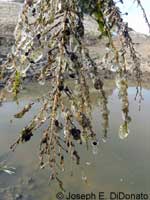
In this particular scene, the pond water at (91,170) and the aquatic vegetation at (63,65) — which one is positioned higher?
the aquatic vegetation at (63,65)

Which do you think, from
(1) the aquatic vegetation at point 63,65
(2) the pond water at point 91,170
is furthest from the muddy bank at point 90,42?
(1) the aquatic vegetation at point 63,65

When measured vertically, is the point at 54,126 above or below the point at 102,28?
below

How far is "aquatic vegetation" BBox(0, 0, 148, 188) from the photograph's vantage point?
134cm

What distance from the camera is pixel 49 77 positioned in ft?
4.58

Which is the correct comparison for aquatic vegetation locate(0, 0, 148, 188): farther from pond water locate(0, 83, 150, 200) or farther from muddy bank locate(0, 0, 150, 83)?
muddy bank locate(0, 0, 150, 83)

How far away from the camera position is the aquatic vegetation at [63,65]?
4.39 ft

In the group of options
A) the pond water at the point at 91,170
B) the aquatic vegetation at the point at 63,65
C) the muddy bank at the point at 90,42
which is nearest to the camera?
the aquatic vegetation at the point at 63,65

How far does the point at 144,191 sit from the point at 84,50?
30.2 ft

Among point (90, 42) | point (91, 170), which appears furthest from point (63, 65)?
point (90, 42)

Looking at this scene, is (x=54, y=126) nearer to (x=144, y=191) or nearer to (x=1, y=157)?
(x=144, y=191)

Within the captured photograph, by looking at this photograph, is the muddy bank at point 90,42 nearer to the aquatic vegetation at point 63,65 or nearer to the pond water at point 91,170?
the pond water at point 91,170

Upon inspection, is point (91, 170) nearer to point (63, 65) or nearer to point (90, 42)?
point (63, 65)

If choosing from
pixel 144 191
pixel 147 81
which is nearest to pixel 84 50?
pixel 144 191

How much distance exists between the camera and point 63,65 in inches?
52.0
